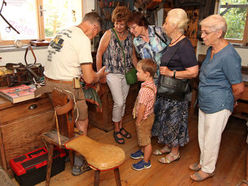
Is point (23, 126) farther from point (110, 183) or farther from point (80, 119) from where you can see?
point (110, 183)

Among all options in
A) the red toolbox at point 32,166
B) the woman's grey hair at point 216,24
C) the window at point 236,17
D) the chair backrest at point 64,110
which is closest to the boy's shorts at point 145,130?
the chair backrest at point 64,110

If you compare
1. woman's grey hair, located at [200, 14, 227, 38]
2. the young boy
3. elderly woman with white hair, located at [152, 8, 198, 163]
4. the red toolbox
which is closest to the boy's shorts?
the young boy

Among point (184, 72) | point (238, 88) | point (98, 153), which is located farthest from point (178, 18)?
point (98, 153)

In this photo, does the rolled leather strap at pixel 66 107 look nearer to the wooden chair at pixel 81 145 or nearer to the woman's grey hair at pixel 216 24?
the wooden chair at pixel 81 145

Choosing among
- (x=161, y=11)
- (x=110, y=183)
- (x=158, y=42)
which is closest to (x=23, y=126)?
(x=110, y=183)

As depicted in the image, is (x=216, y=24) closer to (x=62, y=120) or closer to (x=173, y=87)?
(x=173, y=87)

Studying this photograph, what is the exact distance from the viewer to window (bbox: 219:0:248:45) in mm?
3652

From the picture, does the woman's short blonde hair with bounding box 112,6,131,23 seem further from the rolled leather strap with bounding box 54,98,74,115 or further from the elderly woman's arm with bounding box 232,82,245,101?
the elderly woman's arm with bounding box 232,82,245,101

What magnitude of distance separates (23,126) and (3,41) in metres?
1.19

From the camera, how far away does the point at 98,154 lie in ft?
5.23

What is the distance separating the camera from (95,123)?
3.33 m

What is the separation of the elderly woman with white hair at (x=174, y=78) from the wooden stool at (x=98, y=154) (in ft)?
2.85

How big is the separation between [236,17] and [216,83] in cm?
249

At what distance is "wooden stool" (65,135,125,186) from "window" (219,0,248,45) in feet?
10.4
